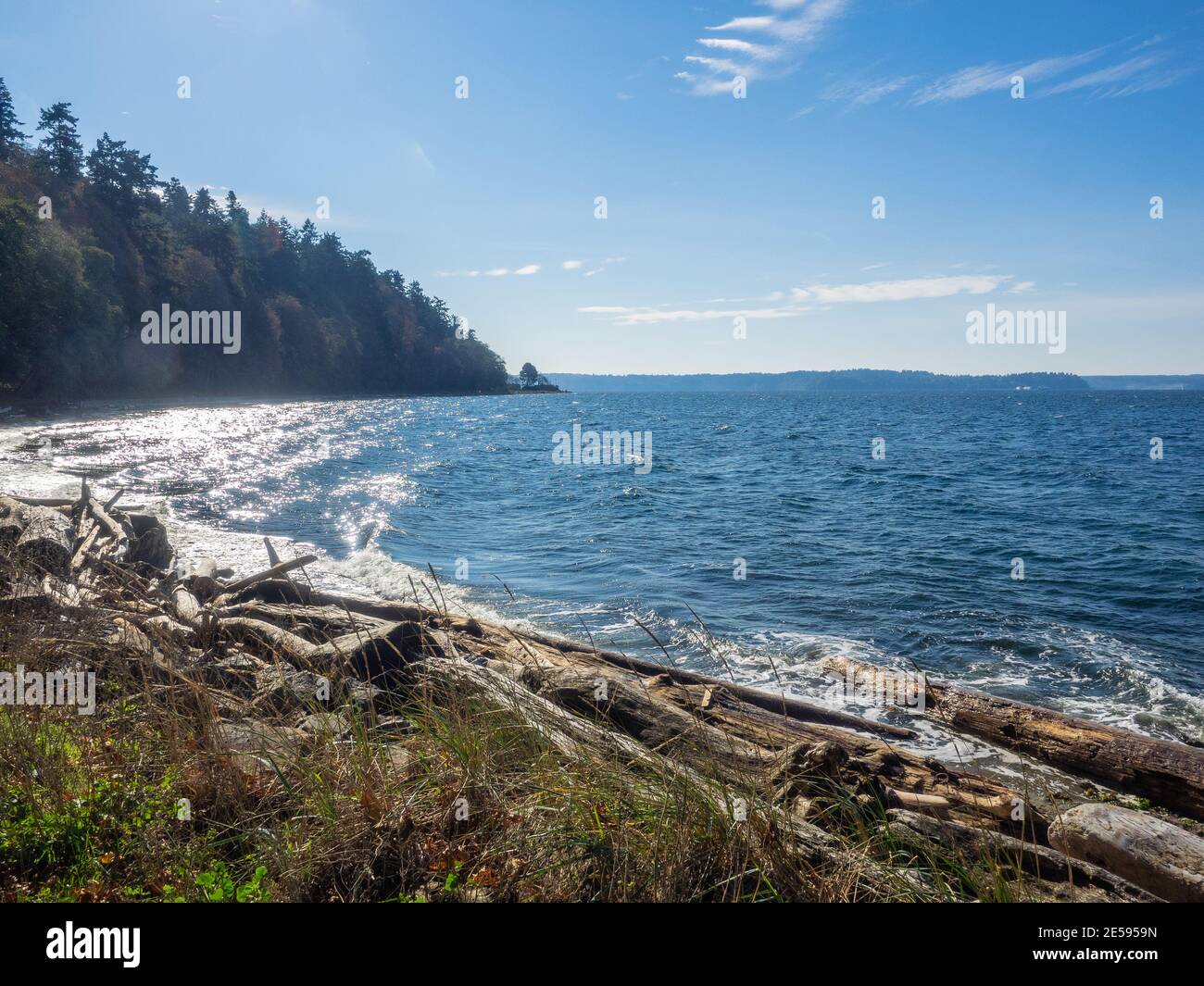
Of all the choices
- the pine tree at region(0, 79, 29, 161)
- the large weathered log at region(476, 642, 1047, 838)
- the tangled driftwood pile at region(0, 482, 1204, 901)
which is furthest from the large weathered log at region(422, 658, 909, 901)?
the pine tree at region(0, 79, 29, 161)

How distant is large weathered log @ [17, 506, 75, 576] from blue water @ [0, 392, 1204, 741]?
352 centimetres

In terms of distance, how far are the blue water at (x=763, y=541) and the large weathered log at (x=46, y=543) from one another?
3.52 m

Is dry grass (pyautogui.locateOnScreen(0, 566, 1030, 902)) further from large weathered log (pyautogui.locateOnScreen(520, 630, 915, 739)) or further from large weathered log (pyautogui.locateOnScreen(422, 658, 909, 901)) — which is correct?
large weathered log (pyautogui.locateOnScreen(520, 630, 915, 739))

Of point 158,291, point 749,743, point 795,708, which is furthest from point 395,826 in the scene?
point 158,291

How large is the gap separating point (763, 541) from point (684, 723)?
13.5 m

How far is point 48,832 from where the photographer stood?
3562 mm

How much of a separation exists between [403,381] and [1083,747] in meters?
124

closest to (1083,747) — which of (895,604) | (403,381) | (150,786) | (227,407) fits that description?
(895,604)

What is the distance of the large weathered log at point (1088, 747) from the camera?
606cm

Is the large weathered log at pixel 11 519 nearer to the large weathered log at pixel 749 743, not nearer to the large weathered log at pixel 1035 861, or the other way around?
the large weathered log at pixel 749 743

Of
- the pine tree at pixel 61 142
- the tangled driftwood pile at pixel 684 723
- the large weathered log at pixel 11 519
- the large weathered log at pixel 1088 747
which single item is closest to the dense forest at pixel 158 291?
the pine tree at pixel 61 142

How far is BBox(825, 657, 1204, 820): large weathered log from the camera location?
6062 mm
